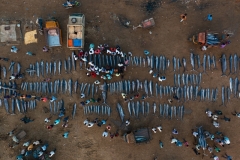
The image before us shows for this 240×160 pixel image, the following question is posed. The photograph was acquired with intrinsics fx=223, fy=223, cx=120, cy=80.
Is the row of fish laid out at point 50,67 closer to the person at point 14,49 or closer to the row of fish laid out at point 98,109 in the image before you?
the person at point 14,49

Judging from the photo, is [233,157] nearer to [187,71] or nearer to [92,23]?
[187,71]

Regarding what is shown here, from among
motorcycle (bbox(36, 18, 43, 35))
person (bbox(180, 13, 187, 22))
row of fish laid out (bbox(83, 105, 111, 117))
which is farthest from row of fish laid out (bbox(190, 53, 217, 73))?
motorcycle (bbox(36, 18, 43, 35))

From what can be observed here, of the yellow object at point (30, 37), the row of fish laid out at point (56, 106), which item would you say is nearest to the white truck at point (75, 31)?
the yellow object at point (30, 37)

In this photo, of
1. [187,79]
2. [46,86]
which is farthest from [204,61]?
[46,86]

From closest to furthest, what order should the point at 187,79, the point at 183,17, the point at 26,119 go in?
the point at 183,17 → the point at 187,79 → the point at 26,119

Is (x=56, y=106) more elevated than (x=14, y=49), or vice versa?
(x=14, y=49)

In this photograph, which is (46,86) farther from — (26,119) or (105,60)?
(105,60)

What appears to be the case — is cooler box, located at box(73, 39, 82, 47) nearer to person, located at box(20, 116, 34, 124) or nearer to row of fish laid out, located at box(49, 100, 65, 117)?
row of fish laid out, located at box(49, 100, 65, 117)
